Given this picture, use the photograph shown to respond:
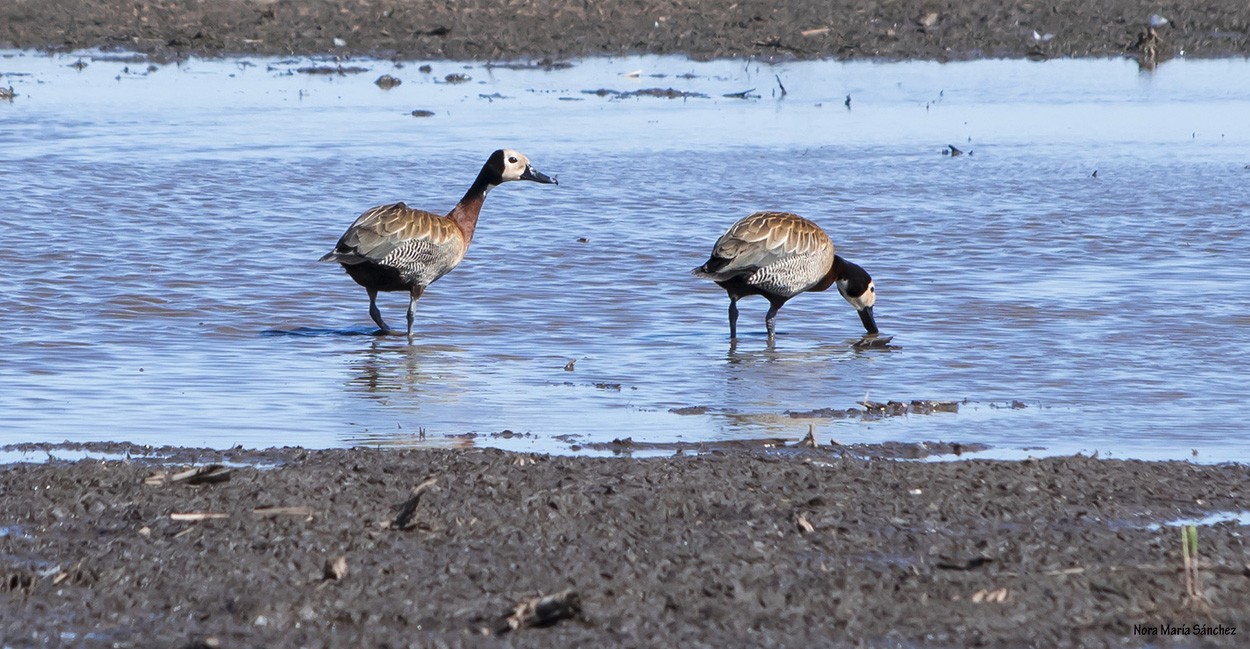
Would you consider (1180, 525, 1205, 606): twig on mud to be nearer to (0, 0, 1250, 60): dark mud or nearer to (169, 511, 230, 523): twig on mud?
(169, 511, 230, 523): twig on mud

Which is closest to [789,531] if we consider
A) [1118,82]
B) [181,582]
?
[181,582]

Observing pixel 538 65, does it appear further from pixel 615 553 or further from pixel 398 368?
pixel 615 553

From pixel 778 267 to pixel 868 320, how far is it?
25.7 inches

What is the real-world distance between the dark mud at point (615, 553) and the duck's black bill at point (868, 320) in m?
4.14

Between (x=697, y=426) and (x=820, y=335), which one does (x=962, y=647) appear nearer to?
(x=697, y=426)

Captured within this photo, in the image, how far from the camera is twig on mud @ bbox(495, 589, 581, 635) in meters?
4.83

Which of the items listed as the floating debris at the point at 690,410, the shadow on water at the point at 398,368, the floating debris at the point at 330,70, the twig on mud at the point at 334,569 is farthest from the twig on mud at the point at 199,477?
the floating debris at the point at 330,70

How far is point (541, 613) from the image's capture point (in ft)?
15.9

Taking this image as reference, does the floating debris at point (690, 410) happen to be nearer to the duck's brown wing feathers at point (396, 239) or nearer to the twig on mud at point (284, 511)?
the twig on mud at point (284, 511)

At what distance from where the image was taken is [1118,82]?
2388 cm

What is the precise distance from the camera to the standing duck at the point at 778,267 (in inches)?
443

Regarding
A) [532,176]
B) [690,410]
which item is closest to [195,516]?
[690,410]

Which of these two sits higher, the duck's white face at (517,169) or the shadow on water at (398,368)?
the duck's white face at (517,169)

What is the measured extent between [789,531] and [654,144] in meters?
13.3
